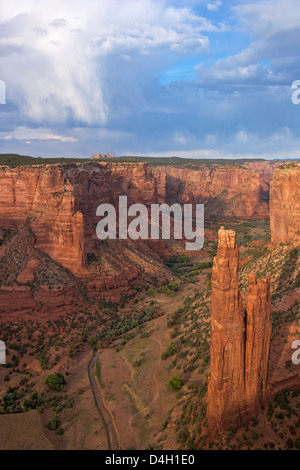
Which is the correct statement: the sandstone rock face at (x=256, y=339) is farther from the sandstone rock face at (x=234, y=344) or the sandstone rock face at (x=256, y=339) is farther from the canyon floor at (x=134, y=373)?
the canyon floor at (x=134, y=373)

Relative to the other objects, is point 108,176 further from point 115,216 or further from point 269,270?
point 269,270

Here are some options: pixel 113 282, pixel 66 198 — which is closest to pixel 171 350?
pixel 113 282

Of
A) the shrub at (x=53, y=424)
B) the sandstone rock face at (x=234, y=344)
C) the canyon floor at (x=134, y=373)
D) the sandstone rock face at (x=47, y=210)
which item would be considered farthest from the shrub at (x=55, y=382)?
the sandstone rock face at (x=47, y=210)

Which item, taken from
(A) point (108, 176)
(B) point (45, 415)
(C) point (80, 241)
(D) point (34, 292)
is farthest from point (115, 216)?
(B) point (45, 415)

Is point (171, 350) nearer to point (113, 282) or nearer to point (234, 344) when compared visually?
point (234, 344)

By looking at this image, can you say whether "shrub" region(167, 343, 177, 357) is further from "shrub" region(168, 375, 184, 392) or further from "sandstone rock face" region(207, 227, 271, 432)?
"sandstone rock face" region(207, 227, 271, 432)

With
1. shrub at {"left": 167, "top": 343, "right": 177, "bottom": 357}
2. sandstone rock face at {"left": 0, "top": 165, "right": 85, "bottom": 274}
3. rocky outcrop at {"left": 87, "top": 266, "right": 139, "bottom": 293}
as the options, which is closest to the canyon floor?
shrub at {"left": 167, "top": 343, "right": 177, "bottom": 357}
